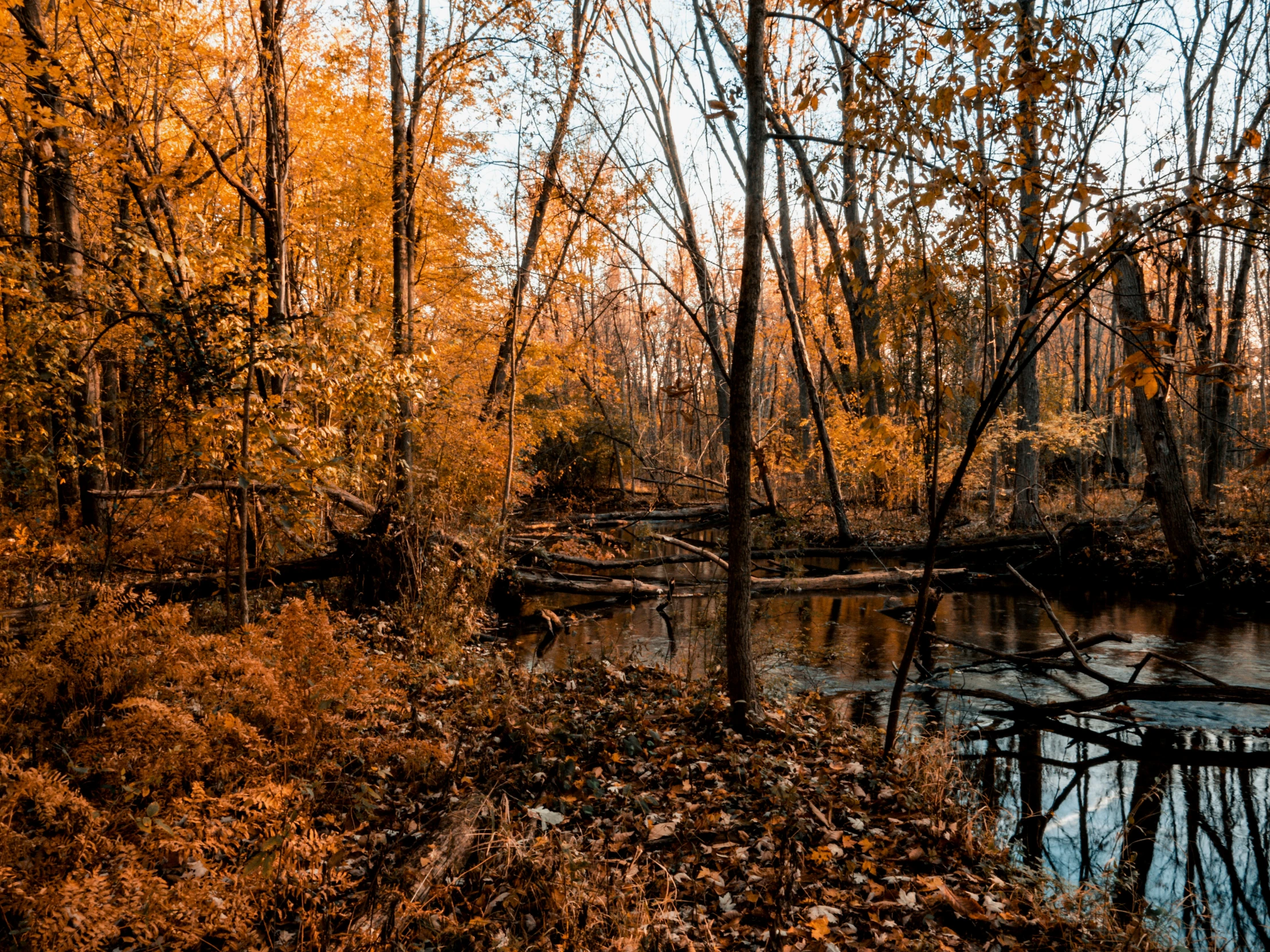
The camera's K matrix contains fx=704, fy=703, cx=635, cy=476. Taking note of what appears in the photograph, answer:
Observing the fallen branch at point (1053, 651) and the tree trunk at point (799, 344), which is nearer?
the fallen branch at point (1053, 651)

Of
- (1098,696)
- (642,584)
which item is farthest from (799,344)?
(1098,696)

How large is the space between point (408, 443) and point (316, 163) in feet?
23.9

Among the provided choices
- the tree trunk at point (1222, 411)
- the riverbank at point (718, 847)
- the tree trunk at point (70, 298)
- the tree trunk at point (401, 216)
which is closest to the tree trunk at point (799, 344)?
the riverbank at point (718, 847)

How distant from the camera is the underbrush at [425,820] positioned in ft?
9.18

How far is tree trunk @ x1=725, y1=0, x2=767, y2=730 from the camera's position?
4.44 m

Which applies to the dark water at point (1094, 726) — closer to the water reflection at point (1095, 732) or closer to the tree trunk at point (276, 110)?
the water reflection at point (1095, 732)

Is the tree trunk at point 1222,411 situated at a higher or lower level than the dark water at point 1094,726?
higher

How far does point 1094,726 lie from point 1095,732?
172 mm

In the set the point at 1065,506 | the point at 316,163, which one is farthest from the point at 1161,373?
the point at 1065,506

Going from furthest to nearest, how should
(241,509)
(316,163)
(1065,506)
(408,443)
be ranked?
(1065,506), (316,163), (408,443), (241,509)

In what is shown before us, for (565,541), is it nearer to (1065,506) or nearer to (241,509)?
(241,509)

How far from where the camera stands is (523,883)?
10.5 feet

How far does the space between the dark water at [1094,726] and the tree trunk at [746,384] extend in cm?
147

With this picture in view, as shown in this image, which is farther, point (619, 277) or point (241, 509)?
point (619, 277)
